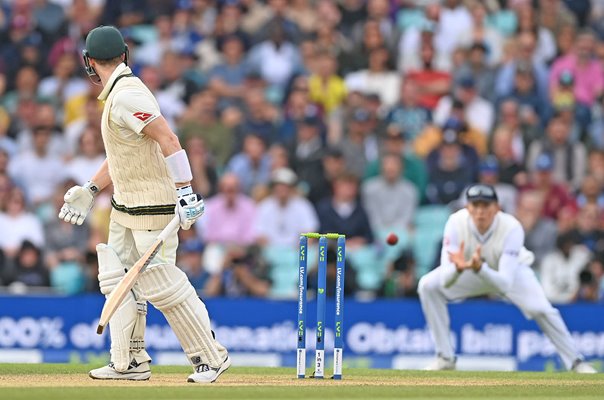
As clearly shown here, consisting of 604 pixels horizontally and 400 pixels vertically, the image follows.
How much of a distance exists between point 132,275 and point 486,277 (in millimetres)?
3733

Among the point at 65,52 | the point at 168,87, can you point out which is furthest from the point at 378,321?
the point at 65,52

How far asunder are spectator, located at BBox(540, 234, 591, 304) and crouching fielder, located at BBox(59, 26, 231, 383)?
6040 millimetres

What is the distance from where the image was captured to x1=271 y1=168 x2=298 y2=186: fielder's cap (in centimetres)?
1438

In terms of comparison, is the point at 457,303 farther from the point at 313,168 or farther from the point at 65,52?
the point at 65,52

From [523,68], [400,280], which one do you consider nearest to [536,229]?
[400,280]

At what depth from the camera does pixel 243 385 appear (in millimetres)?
8609

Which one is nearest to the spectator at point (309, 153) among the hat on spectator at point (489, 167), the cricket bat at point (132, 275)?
the hat on spectator at point (489, 167)

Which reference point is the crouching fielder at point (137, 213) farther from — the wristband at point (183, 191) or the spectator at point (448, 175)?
the spectator at point (448, 175)

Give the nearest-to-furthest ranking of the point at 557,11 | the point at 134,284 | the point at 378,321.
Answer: the point at 134,284 < the point at 378,321 < the point at 557,11

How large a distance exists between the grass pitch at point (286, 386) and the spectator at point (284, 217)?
12.8 ft

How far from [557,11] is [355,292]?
4.96 metres

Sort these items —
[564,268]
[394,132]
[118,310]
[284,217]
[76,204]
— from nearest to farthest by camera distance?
[118,310], [76,204], [564,268], [284,217], [394,132]

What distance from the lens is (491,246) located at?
11375mm

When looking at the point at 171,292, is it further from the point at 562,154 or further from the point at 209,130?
the point at 562,154
